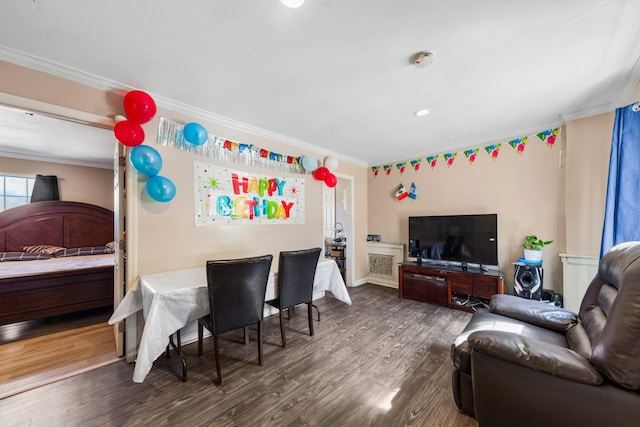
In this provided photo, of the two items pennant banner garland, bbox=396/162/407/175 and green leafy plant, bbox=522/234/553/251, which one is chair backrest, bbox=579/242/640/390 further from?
pennant banner garland, bbox=396/162/407/175

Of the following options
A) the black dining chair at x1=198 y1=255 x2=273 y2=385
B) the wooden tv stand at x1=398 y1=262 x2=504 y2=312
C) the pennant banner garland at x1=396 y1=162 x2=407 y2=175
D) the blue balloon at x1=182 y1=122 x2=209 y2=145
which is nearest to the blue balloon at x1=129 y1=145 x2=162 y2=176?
the blue balloon at x1=182 y1=122 x2=209 y2=145

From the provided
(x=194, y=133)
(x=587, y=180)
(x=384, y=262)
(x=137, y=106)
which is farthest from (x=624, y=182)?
(x=137, y=106)

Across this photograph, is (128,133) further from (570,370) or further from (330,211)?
(330,211)

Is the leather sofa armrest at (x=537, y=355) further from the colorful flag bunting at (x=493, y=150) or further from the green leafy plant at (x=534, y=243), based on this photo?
the colorful flag bunting at (x=493, y=150)

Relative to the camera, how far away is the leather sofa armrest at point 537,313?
5.54 ft

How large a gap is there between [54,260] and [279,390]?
164 inches

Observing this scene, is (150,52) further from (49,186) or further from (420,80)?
(49,186)

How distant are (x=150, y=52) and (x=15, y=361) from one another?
2875 mm

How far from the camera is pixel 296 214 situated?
3.56m

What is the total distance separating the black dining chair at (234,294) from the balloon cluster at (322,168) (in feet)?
6.31

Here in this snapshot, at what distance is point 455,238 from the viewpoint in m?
3.57

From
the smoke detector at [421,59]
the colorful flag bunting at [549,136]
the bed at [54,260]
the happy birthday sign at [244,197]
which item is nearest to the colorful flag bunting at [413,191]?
the colorful flag bunting at [549,136]

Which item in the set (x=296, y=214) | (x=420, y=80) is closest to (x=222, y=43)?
(x=420, y=80)

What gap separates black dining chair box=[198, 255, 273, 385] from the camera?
1800mm
